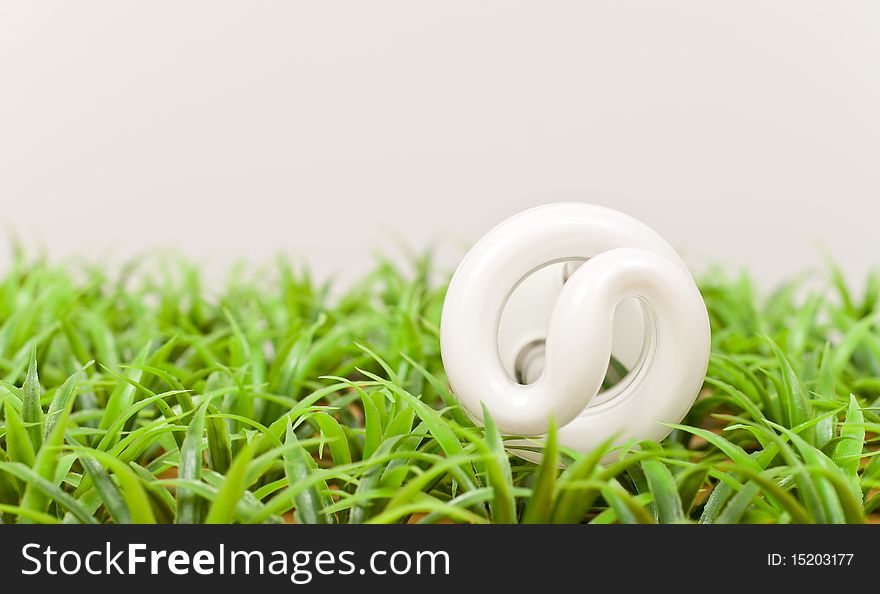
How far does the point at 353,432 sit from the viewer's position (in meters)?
0.87

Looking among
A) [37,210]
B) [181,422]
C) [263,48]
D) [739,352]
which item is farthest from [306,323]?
[37,210]

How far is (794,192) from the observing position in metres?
2.13

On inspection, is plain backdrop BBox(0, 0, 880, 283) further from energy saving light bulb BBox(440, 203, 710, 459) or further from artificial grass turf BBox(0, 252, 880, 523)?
energy saving light bulb BBox(440, 203, 710, 459)

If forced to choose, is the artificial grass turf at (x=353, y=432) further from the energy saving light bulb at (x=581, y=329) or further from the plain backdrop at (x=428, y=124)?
the plain backdrop at (x=428, y=124)

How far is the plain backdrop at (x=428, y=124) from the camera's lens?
1.98 meters

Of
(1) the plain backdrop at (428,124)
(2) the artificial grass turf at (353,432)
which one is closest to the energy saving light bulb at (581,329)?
(2) the artificial grass turf at (353,432)

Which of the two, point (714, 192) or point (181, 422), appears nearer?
point (181, 422)

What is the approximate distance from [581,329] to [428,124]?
152 cm

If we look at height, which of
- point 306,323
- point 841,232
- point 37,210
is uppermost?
point 37,210

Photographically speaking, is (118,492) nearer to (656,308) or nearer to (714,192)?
(656,308)

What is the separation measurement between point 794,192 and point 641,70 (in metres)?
0.55
